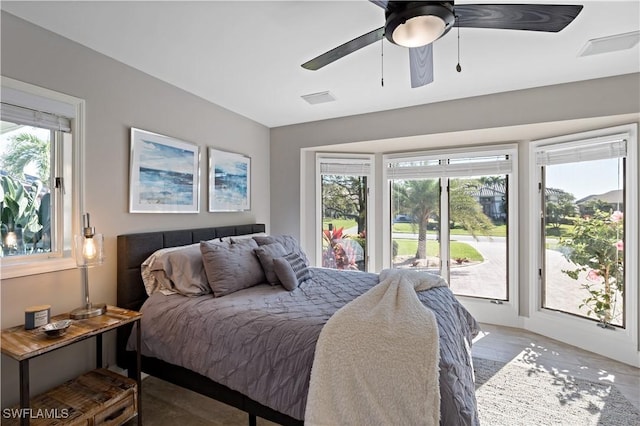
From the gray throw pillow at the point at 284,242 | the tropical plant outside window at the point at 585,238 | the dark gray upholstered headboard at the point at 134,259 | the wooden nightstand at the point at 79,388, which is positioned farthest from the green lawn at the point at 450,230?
the wooden nightstand at the point at 79,388

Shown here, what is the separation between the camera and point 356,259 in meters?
4.19

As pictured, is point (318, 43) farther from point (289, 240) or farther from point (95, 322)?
point (95, 322)

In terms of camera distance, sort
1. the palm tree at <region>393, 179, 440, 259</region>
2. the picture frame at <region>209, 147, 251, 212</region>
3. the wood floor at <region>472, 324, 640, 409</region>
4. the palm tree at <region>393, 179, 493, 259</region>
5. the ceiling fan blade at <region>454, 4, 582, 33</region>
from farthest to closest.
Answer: the palm tree at <region>393, 179, 440, 259</region> → the palm tree at <region>393, 179, 493, 259</region> → the picture frame at <region>209, 147, 251, 212</region> → the wood floor at <region>472, 324, 640, 409</region> → the ceiling fan blade at <region>454, 4, 582, 33</region>

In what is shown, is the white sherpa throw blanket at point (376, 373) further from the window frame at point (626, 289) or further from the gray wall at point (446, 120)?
the window frame at point (626, 289)

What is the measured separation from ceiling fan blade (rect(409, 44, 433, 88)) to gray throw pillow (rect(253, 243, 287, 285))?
5.74 ft

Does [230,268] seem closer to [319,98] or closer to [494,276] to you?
[319,98]

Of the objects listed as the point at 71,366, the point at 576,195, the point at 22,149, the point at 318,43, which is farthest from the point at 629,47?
the point at 71,366

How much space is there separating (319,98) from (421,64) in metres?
1.43

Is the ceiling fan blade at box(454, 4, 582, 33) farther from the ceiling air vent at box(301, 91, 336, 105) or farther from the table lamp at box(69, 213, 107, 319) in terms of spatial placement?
the table lamp at box(69, 213, 107, 319)

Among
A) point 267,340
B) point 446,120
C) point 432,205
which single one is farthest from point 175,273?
point 432,205

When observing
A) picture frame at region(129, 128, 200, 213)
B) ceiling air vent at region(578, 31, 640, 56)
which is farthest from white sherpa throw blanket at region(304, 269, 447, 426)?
ceiling air vent at region(578, 31, 640, 56)

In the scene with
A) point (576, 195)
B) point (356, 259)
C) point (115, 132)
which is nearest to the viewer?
point (115, 132)

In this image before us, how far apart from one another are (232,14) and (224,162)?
178cm

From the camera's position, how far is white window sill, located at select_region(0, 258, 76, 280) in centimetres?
177
